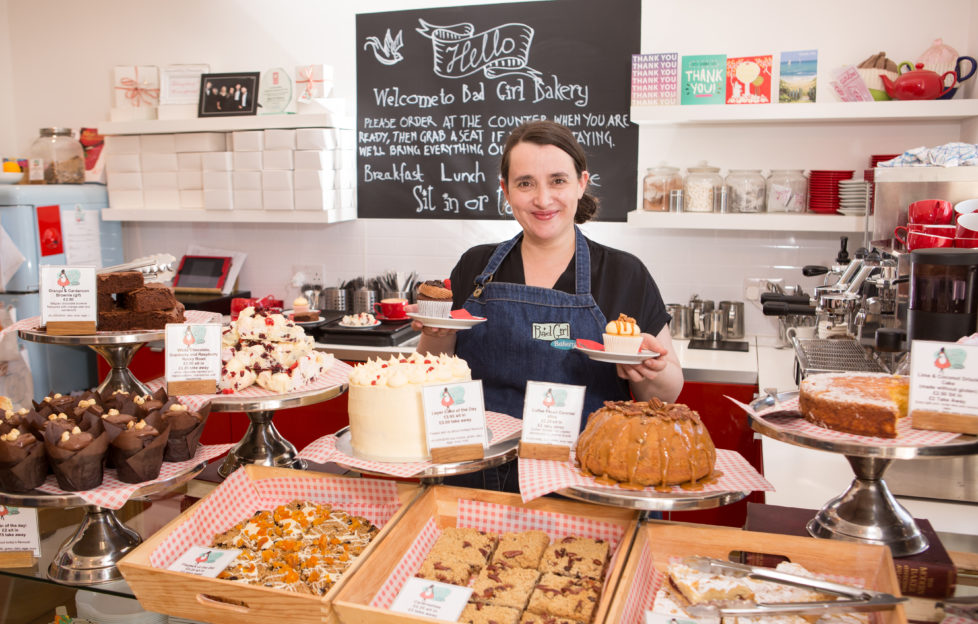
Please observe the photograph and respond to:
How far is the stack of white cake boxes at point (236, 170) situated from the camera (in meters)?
4.51

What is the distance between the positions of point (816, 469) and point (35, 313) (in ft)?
14.2

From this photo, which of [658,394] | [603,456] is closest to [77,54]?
[658,394]

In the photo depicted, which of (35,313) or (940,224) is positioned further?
(35,313)

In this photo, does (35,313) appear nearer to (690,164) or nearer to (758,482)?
(690,164)

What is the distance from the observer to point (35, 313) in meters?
4.59

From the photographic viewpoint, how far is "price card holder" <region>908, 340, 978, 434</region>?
5.05 ft

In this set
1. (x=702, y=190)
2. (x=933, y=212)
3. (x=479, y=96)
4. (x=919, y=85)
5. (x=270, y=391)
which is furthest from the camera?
(x=479, y=96)

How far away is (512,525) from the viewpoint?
1.74 m

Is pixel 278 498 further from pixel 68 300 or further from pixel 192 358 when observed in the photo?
pixel 68 300

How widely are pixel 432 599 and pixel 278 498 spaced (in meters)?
0.60

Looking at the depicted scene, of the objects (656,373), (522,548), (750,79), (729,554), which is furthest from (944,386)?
(750,79)

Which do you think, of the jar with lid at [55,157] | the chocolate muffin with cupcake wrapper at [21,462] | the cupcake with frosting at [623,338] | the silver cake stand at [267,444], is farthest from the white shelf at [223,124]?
the chocolate muffin with cupcake wrapper at [21,462]

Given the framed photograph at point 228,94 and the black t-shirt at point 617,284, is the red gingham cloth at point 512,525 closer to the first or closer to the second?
the black t-shirt at point 617,284

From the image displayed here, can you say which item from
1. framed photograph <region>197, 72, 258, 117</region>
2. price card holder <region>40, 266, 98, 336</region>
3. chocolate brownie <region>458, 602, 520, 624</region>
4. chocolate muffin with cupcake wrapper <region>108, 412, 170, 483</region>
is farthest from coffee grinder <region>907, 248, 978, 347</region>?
framed photograph <region>197, 72, 258, 117</region>
